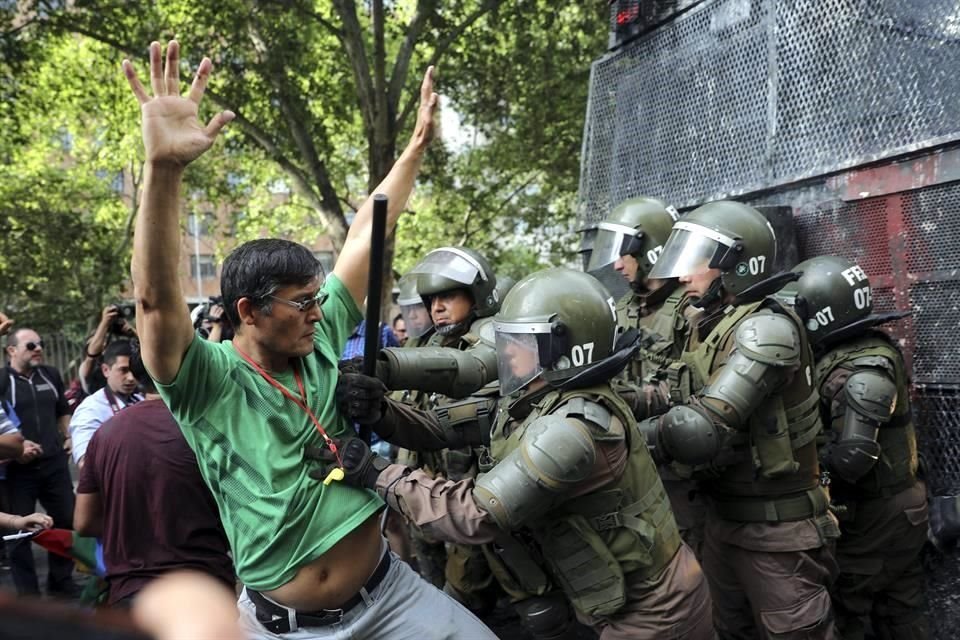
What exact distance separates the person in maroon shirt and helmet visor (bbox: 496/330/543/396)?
1.21 m

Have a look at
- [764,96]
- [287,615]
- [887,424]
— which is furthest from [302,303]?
[764,96]

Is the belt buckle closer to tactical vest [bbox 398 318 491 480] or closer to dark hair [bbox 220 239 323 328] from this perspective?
dark hair [bbox 220 239 323 328]

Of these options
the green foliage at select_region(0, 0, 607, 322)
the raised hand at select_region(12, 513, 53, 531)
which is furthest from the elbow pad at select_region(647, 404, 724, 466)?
the green foliage at select_region(0, 0, 607, 322)

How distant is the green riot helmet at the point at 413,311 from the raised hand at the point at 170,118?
365 centimetres

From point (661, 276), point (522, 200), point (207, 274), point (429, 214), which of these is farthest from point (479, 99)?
point (207, 274)

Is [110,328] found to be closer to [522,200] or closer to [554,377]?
[554,377]

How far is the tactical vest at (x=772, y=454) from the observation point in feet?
13.4

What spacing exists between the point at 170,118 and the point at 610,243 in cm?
389

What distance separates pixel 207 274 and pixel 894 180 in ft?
127

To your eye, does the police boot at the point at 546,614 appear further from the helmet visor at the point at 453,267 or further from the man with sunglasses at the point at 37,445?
the man with sunglasses at the point at 37,445

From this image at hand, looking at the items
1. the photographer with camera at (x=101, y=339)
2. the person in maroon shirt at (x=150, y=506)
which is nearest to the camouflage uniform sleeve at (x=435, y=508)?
the person in maroon shirt at (x=150, y=506)

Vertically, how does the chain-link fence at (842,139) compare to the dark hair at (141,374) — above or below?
above

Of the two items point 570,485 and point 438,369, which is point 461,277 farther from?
point 570,485

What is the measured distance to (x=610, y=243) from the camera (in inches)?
Result: 231
